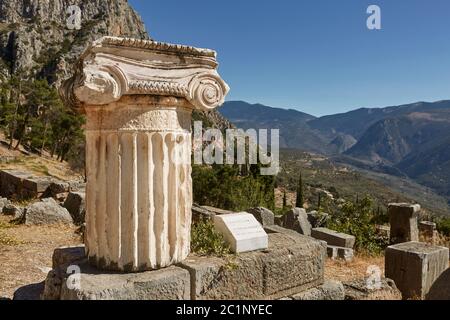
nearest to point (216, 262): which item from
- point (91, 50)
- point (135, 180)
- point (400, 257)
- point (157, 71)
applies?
point (135, 180)

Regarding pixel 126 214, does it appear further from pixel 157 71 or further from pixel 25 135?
pixel 25 135

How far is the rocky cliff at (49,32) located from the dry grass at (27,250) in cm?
6550

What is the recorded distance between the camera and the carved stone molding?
3.44 meters

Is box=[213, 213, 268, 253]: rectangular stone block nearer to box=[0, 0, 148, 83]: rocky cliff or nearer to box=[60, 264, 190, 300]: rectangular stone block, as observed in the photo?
box=[60, 264, 190, 300]: rectangular stone block

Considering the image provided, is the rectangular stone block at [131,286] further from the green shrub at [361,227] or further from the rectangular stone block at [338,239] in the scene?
the green shrub at [361,227]

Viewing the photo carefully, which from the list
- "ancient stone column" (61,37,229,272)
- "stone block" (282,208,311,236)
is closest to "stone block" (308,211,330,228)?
"stone block" (282,208,311,236)

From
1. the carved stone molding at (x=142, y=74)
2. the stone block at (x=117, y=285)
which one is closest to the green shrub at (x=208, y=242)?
the stone block at (x=117, y=285)

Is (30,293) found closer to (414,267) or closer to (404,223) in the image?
(414,267)

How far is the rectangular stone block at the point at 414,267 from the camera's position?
641 cm

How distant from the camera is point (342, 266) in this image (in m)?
8.99

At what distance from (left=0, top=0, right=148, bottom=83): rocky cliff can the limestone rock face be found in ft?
212

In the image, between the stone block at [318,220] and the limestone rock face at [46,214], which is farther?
the stone block at [318,220]

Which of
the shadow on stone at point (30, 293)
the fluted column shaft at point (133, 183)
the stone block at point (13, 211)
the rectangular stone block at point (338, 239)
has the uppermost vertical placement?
the fluted column shaft at point (133, 183)

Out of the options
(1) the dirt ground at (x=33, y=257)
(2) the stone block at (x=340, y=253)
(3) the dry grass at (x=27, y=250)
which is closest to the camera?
(3) the dry grass at (x=27, y=250)
